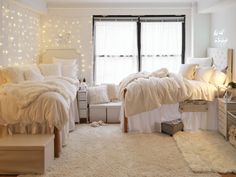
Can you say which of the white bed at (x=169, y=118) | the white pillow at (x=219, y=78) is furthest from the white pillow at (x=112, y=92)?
the white pillow at (x=219, y=78)

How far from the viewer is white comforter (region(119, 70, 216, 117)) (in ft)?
17.9

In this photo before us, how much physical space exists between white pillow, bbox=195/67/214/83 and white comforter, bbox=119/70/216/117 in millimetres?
418

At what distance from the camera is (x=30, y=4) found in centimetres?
624

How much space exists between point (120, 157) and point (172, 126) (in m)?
1.41

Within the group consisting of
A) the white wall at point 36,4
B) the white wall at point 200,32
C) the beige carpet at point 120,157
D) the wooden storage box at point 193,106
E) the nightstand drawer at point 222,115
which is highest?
the white wall at point 36,4

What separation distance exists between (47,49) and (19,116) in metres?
3.59

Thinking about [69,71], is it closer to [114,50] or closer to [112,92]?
[112,92]

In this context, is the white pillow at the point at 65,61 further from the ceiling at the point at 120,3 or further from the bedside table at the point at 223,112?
the bedside table at the point at 223,112

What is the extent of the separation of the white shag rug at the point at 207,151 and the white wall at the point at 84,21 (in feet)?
9.78

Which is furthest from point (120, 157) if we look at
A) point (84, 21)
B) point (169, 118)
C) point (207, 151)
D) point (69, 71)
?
point (84, 21)

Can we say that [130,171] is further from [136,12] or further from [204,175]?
[136,12]

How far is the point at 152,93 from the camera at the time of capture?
5.46 meters

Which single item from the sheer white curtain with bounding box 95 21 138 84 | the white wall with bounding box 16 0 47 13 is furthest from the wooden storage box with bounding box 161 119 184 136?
the white wall with bounding box 16 0 47 13

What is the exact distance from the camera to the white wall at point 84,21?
24.7 feet
